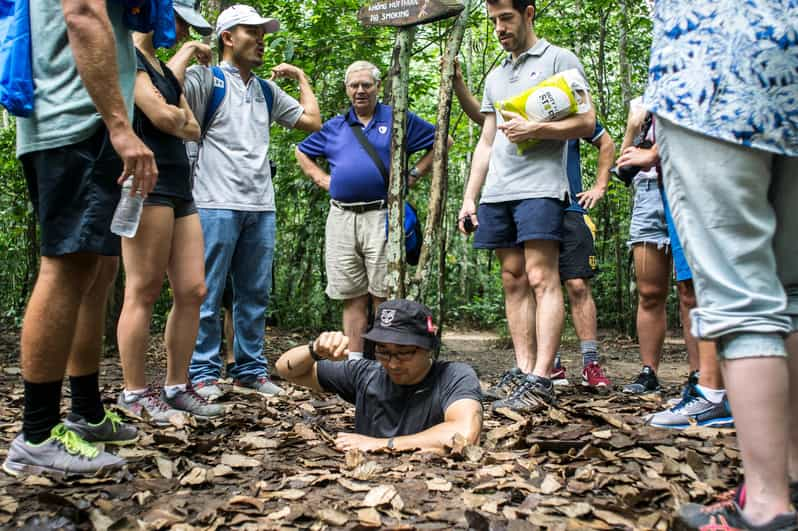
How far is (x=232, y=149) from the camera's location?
15.9 feet

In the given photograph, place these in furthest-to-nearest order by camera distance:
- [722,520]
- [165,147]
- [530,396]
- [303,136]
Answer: [303,136] → [530,396] → [165,147] → [722,520]

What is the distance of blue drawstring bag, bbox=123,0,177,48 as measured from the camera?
299cm

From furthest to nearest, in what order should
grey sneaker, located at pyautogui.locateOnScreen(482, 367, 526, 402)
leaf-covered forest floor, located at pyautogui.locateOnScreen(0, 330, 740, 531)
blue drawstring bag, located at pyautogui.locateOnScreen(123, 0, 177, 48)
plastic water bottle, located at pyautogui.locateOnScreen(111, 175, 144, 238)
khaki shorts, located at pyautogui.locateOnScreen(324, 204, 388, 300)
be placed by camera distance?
khaki shorts, located at pyautogui.locateOnScreen(324, 204, 388, 300) < grey sneaker, located at pyautogui.locateOnScreen(482, 367, 526, 402) < blue drawstring bag, located at pyautogui.locateOnScreen(123, 0, 177, 48) < plastic water bottle, located at pyautogui.locateOnScreen(111, 175, 144, 238) < leaf-covered forest floor, located at pyautogui.locateOnScreen(0, 330, 740, 531)

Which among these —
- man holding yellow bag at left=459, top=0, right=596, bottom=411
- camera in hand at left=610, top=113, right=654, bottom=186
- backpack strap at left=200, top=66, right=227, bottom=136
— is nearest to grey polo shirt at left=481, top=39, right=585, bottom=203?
man holding yellow bag at left=459, top=0, right=596, bottom=411

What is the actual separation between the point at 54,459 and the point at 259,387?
2.20 metres

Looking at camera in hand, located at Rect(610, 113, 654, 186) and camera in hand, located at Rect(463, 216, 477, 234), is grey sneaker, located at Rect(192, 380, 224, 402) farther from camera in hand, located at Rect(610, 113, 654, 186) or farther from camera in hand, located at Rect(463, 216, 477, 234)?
camera in hand, located at Rect(610, 113, 654, 186)

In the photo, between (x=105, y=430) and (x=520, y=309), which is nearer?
(x=105, y=430)

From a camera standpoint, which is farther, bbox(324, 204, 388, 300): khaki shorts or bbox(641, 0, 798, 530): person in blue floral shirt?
bbox(324, 204, 388, 300): khaki shorts

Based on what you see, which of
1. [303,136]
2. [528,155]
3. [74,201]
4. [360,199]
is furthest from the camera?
[303,136]

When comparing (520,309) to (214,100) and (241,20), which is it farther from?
(241,20)

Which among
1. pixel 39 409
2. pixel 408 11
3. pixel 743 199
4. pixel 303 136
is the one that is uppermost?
pixel 408 11

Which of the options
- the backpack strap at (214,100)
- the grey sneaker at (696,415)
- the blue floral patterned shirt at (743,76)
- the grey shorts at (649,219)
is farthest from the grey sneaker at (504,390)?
the blue floral patterned shirt at (743,76)

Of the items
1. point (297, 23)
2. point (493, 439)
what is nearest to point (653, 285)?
point (493, 439)

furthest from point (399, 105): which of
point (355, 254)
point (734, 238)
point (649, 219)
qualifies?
point (734, 238)
